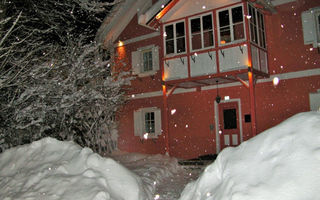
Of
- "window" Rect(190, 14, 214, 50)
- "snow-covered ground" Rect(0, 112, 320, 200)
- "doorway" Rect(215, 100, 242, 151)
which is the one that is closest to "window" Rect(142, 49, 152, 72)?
"window" Rect(190, 14, 214, 50)

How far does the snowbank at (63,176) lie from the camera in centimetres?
493

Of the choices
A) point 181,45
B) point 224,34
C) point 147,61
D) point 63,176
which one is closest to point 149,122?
point 147,61

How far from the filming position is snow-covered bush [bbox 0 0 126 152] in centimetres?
686

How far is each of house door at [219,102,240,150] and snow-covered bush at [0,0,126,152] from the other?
4.36 metres

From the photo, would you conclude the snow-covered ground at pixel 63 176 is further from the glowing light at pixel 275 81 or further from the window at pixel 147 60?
the window at pixel 147 60

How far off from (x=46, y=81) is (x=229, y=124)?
687 centimetres

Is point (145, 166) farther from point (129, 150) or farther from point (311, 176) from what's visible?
point (311, 176)

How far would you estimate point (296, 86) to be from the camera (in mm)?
9992

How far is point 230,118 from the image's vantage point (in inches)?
444

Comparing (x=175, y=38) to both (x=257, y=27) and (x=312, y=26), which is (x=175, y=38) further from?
(x=312, y=26)

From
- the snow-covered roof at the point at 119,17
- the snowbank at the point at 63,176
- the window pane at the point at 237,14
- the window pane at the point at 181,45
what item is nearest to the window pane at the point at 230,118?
the window pane at the point at 181,45

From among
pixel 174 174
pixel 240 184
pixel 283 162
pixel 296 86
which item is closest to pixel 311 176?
pixel 283 162

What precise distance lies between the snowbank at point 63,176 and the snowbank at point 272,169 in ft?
5.78

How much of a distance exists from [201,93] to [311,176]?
29.8 feet
